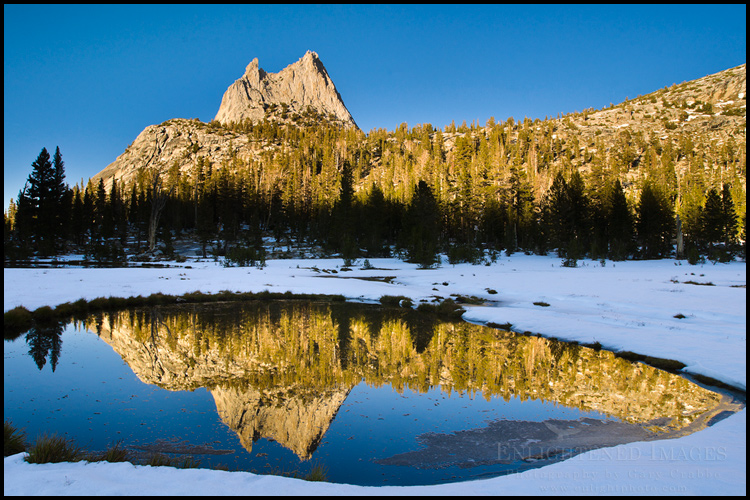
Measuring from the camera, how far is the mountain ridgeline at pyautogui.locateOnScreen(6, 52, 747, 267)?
154 feet

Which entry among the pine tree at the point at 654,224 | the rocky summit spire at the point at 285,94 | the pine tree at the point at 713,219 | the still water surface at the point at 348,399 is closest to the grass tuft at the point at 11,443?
the still water surface at the point at 348,399

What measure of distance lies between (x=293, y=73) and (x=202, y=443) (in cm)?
20749

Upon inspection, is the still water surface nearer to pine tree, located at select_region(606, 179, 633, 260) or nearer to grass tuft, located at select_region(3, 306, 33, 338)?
grass tuft, located at select_region(3, 306, 33, 338)

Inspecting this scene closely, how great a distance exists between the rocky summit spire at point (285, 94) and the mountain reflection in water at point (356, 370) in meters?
172

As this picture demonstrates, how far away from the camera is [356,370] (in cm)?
930

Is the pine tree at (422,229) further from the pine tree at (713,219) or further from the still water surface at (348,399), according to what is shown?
the pine tree at (713,219)

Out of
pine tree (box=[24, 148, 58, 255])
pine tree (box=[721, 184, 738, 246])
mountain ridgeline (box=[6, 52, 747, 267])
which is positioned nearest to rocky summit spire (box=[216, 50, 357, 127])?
mountain ridgeline (box=[6, 52, 747, 267])

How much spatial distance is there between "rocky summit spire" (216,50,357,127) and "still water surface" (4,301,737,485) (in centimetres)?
17411

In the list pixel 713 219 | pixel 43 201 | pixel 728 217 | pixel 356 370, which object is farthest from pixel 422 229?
pixel 43 201

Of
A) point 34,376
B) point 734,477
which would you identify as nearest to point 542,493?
point 734,477

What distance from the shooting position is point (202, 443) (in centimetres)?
578

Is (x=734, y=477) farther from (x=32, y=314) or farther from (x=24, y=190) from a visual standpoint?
(x=24, y=190)

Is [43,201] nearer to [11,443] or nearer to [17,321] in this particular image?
[17,321]

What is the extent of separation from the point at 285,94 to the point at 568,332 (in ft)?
640
